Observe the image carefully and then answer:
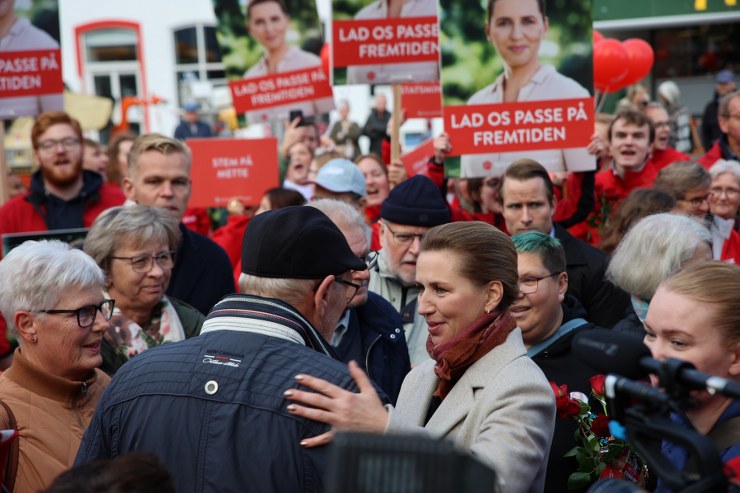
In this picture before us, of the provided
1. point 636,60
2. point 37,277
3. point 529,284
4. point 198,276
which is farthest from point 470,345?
point 636,60

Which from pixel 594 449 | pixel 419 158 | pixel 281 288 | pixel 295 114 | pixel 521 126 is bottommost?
pixel 594 449

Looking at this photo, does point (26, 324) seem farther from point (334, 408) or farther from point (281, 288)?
point (334, 408)

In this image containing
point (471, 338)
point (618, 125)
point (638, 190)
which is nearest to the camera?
point (471, 338)

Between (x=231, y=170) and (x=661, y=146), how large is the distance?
13.3 ft

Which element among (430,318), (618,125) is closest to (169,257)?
(430,318)

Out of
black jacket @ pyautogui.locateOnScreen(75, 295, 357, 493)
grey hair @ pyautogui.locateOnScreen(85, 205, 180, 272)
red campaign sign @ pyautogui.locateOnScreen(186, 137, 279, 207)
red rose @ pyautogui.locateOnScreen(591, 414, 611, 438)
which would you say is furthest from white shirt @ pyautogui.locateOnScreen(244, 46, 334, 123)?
black jacket @ pyautogui.locateOnScreen(75, 295, 357, 493)

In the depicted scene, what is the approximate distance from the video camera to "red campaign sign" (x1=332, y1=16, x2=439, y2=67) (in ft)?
19.7

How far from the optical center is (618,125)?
7.96m

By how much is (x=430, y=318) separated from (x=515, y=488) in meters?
0.69

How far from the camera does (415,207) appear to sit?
5.37m

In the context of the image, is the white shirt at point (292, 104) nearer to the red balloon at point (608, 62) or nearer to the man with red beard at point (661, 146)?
the man with red beard at point (661, 146)

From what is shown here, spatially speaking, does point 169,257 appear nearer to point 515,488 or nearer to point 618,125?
point 515,488

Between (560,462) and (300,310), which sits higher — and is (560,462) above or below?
below

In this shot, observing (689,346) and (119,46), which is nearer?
(689,346)
